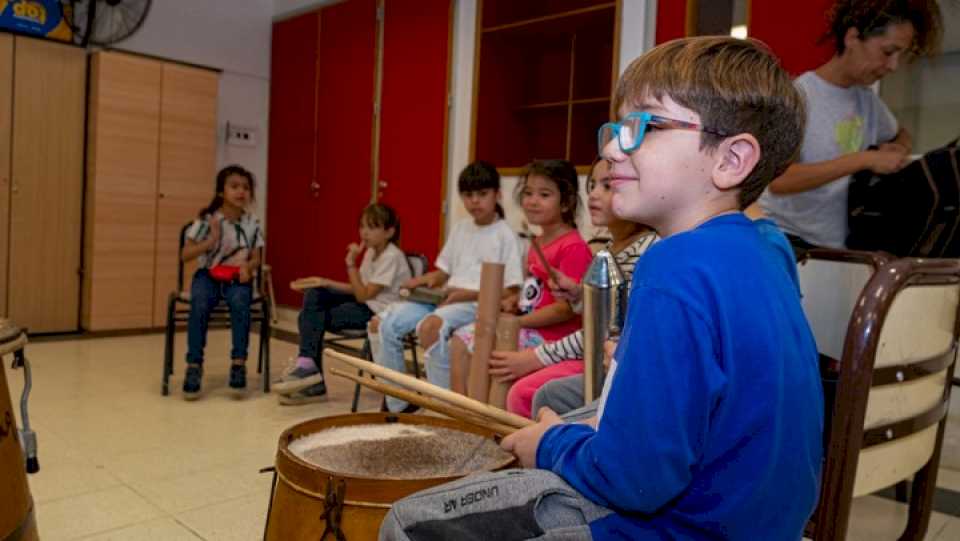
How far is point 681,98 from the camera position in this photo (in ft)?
2.54

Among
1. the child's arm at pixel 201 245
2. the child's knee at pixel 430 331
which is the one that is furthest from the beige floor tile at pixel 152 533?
the child's arm at pixel 201 245

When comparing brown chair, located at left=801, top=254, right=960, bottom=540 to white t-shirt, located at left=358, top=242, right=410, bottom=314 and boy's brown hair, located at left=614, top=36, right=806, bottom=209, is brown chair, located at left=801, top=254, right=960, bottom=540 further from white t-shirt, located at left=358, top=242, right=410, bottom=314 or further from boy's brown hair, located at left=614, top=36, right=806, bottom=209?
white t-shirt, located at left=358, top=242, right=410, bottom=314

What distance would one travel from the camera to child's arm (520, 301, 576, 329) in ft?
6.78

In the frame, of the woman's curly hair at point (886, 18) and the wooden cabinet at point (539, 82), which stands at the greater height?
the wooden cabinet at point (539, 82)

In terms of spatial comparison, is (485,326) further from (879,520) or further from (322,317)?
(322,317)

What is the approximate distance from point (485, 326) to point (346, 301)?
161 centimetres

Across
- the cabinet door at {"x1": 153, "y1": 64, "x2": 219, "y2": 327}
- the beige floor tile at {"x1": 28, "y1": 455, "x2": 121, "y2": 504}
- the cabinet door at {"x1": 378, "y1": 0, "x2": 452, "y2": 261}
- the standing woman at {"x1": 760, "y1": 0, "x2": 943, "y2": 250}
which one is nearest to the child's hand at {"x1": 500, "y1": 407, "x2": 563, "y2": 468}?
the standing woman at {"x1": 760, "y1": 0, "x2": 943, "y2": 250}

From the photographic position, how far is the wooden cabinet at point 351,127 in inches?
178

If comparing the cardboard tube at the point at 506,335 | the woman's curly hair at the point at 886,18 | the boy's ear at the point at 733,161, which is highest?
the woman's curly hair at the point at 886,18

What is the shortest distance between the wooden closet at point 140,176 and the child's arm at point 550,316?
3.56 m

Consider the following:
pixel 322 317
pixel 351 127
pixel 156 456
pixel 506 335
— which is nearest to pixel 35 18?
pixel 351 127

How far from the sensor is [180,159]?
490 cm

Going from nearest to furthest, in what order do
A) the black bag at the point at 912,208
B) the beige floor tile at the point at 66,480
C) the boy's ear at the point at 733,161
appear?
the boy's ear at the point at 733,161, the black bag at the point at 912,208, the beige floor tile at the point at 66,480

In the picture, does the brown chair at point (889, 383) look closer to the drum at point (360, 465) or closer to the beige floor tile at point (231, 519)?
the drum at point (360, 465)
